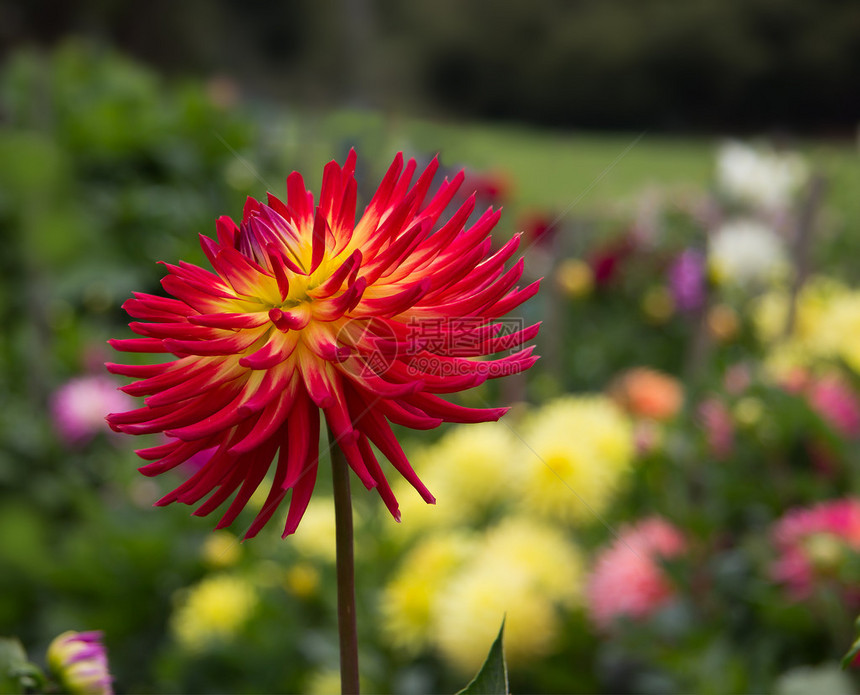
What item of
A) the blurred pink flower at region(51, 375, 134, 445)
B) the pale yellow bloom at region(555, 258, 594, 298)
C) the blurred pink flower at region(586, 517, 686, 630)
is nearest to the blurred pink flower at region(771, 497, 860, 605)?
the blurred pink flower at region(586, 517, 686, 630)

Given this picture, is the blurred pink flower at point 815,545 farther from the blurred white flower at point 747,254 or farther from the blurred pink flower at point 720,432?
the blurred white flower at point 747,254

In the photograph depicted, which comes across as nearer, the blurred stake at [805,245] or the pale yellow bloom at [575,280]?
the blurred stake at [805,245]

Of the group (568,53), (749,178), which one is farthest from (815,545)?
(568,53)

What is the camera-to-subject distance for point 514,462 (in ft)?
2.89

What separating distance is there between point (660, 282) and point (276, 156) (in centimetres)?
130

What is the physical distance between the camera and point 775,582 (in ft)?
2.12

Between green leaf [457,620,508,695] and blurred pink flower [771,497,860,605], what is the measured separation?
411 mm

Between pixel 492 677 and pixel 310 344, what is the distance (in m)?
0.12

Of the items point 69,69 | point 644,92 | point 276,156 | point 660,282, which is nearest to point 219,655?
point 660,282

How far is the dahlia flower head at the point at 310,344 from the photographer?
239 millimetres

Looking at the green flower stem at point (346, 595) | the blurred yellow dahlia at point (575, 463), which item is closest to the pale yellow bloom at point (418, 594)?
the blurred yellow dahlia at point (575, 463)

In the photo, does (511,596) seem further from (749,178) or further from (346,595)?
(749,178)

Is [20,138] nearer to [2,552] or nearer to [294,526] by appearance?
[2,552]

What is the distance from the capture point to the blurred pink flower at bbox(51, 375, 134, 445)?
4.03 ft
